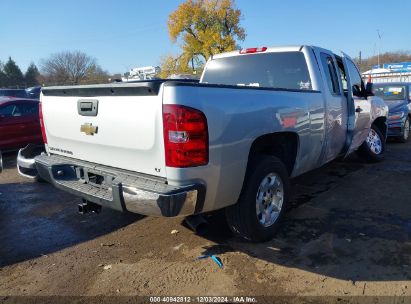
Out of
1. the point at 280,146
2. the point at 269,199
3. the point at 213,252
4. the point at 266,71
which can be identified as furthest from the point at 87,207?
the point at 266,71

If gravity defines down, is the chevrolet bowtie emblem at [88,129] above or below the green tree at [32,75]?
below

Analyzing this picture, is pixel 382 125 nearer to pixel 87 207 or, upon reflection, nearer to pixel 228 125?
pixel 228 125

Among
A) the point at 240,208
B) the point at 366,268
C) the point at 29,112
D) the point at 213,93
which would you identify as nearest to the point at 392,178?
the point at 366,268

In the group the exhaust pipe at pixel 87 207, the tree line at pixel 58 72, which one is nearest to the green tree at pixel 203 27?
the tree line at pixel 58 72

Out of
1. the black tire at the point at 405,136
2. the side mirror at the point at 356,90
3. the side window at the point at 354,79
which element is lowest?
the black tire at the point at 405,136

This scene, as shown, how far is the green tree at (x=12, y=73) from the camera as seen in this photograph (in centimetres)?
Answer: 7756

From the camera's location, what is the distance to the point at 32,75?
83.1m

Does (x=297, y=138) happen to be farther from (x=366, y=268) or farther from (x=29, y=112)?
(x=29, y=112)

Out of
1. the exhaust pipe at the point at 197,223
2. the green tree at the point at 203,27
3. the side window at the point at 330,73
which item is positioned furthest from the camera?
the green tree at the point at 203,27

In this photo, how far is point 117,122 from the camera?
3.32 m

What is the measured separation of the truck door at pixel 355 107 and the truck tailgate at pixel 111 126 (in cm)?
355

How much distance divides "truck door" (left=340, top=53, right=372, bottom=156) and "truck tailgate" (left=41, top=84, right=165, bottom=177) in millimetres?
3549

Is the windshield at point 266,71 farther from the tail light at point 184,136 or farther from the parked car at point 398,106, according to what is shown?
the parked car at point 398,106

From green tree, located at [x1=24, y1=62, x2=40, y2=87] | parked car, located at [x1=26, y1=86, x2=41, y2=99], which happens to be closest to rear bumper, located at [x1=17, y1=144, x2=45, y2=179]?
parked car, located at [x1=26, y1=86, x2=41, y2=99]
